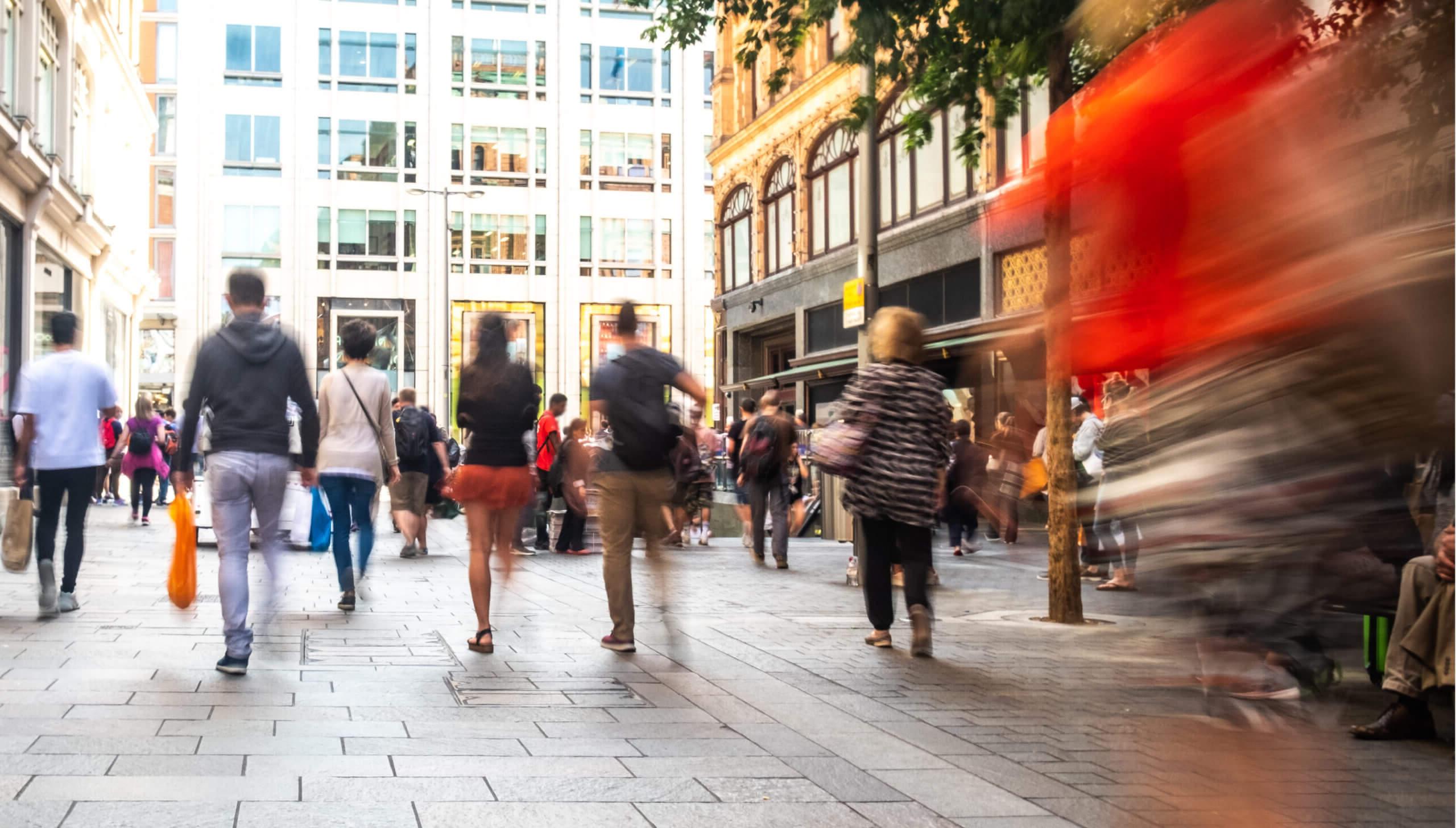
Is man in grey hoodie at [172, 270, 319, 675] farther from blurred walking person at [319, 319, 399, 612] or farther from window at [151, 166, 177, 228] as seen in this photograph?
window at [151, 166, 177, 228]

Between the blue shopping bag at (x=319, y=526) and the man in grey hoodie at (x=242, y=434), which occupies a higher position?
the man in grey hoodie at (x=242, y=434)

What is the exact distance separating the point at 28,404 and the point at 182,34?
4661 centimetres

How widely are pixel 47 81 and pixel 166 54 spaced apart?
41.5 metres

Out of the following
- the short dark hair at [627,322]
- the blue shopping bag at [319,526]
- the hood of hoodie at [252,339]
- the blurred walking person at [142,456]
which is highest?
the short dark hair at [627,322]

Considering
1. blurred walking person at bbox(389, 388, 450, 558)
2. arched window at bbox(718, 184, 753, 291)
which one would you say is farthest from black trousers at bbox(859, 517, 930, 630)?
arched window at bbox(718, 184, 753, 291)

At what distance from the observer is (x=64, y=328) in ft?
30.4

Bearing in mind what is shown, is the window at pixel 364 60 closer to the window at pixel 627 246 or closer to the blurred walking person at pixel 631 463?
the window at pixel 627 246

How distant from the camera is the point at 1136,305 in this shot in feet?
11.9

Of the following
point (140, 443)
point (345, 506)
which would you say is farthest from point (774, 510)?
point (140, 443)

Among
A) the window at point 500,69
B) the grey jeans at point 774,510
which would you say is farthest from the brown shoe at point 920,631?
the window at point 500,69

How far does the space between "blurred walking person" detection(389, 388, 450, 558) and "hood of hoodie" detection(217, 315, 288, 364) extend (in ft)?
24.9

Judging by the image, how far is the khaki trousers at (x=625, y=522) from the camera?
25.8 feet

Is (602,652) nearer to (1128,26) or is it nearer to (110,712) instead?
(110,712)

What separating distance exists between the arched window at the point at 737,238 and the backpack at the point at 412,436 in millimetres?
17804
